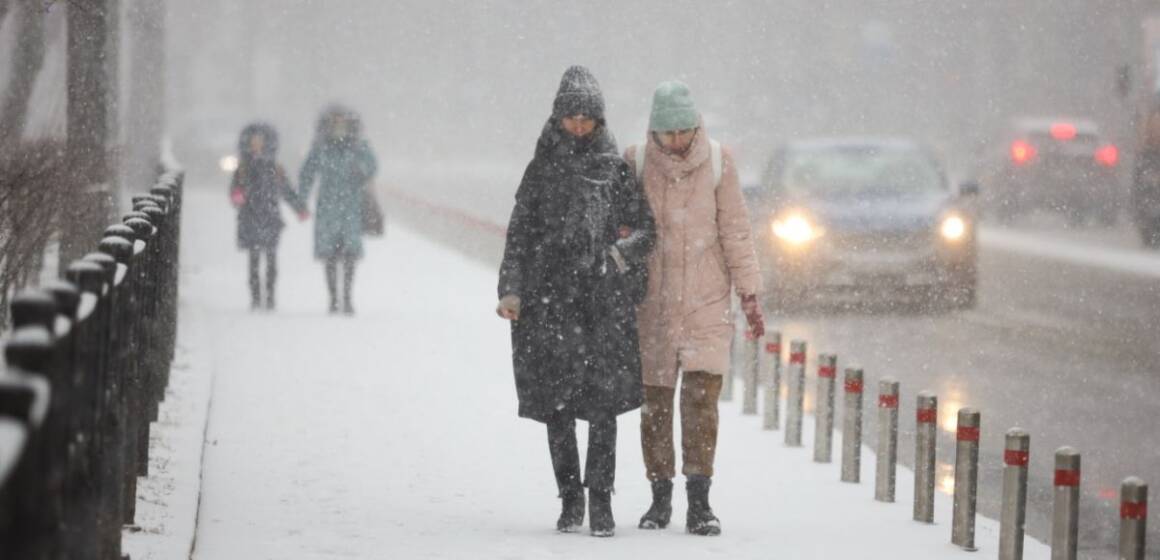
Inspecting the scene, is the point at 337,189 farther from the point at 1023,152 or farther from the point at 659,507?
the point at 1023,152

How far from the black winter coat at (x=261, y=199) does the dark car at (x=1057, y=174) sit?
61.7ft

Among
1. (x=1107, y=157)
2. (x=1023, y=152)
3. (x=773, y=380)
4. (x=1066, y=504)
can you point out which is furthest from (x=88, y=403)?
(x=1023, y=152)

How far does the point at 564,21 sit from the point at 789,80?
67.2 feet

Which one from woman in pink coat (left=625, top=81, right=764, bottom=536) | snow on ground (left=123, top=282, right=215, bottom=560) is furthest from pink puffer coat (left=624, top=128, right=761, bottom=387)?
snow on ground (left=123, top=282, right=215, bottom=560)

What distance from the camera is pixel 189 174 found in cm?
5081

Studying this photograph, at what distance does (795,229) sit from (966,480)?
11277 millimetres

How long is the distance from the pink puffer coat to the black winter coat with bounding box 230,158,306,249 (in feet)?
31.8

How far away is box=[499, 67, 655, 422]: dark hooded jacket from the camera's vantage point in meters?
7.57

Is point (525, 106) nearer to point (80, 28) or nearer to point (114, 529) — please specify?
point (80, 28)

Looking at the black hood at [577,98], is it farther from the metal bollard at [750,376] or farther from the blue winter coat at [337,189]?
the blue winter coat at [337,189]

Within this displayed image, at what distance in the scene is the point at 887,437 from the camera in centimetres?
909

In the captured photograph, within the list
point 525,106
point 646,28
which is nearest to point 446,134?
point 525,106

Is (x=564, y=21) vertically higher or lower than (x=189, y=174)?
higher

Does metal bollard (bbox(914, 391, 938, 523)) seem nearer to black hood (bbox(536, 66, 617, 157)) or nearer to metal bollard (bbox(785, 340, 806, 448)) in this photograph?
black hood (bbox(536, 66, 617, 157))
